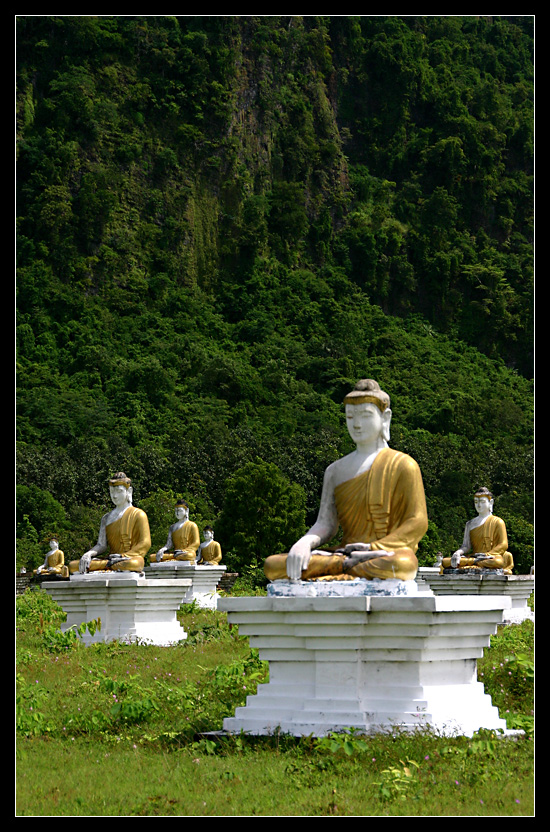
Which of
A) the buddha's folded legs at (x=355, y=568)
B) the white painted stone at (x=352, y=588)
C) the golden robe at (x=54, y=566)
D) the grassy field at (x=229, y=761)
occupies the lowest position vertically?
the golden robe at (x=54, y=566)

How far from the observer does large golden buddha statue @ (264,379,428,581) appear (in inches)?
329

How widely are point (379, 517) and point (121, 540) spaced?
826cm

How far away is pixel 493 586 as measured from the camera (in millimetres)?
18750

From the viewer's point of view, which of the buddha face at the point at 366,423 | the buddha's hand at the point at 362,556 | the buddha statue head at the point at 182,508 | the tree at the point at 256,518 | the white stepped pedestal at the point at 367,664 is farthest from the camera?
the tree at the point at 256,518

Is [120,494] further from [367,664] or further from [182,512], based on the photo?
[367,664]

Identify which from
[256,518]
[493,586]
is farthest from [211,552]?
[256,518]

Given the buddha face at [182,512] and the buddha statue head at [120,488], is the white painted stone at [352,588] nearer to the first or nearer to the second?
the buddha statue head at [120,488]

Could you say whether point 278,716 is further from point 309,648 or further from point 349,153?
point 349,153

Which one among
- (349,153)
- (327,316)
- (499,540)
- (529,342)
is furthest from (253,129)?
→ (499,540)

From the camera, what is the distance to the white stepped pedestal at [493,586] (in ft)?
61.2

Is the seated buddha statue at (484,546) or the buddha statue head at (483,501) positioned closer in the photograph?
the seated buddha statue at (484,546)

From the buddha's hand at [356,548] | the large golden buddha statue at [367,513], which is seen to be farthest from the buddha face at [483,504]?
the buddha's hand at [356,548]

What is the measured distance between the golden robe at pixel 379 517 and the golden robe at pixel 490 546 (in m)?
10.7

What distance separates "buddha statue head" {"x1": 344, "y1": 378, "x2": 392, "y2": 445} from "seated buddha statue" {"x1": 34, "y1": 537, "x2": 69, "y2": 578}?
26135 millimetres
